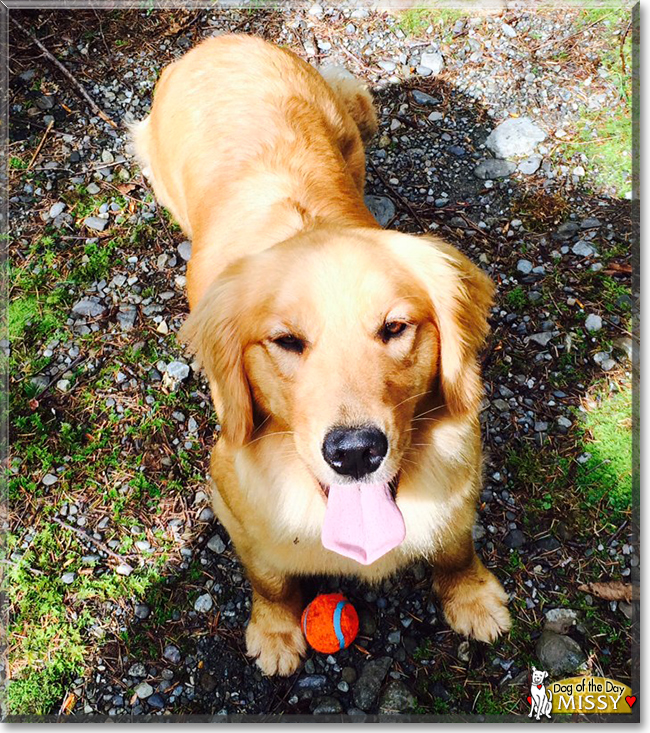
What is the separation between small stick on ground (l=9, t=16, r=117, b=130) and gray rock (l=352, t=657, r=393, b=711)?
3.95m

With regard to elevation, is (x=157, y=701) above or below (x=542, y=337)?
below

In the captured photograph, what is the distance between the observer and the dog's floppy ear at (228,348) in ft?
8.16

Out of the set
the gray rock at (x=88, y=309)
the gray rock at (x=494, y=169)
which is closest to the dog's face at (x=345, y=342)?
the gray rock at (x=88, y=309)

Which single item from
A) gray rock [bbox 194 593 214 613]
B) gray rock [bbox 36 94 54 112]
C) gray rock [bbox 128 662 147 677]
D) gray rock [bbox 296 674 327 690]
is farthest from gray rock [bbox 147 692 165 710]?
gray rock [bbox 36 94 54 112]

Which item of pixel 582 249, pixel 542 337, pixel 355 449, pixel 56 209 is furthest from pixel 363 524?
pixel 56 209

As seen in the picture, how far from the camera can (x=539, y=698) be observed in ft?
10.1

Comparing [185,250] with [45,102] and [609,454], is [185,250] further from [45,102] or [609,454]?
[609,454]

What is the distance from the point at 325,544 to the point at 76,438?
2.03m

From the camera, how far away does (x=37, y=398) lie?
3.99 m

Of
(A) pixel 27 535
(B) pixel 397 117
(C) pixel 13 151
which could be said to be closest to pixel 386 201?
(B) pixel 397 117

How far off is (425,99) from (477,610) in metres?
3.53

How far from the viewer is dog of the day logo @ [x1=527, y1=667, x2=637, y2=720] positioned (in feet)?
10.1

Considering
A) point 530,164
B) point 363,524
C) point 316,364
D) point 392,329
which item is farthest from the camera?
point 530,164

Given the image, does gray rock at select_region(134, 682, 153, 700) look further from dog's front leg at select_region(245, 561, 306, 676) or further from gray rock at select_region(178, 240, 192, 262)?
gray rock at select_region(178, 240, 192, 262)
